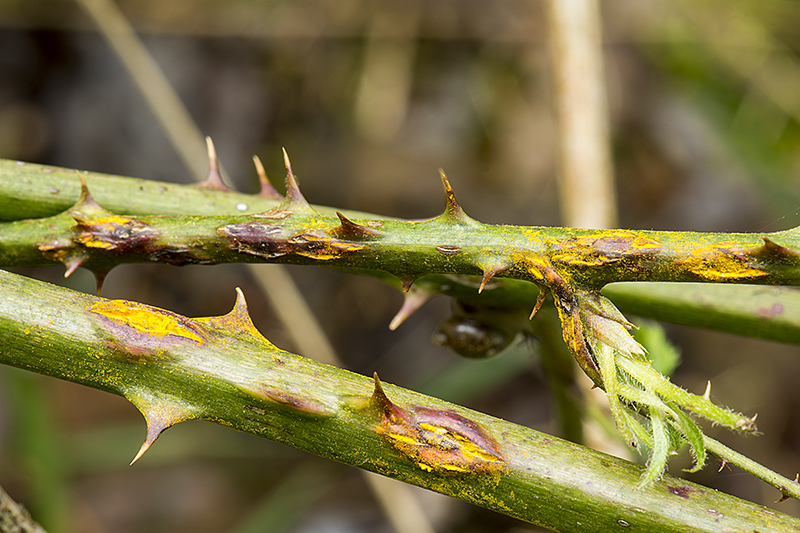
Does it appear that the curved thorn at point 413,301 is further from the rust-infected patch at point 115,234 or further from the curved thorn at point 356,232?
the rust-infected patch at point 115,234

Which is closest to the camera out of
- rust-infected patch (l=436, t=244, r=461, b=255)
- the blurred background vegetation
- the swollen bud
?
rust-infected patch (l=436, t=244, r=461, b=255)

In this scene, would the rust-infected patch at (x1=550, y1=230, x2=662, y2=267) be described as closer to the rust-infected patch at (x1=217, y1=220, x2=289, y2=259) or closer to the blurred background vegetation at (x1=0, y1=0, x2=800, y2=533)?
the rust-infected patch at (x1=217, y1=220, x2=289, y2=259)

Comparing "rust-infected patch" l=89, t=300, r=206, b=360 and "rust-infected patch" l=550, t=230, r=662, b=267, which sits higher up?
"rust-infected patch" l=550, t=230, r=662, b=267

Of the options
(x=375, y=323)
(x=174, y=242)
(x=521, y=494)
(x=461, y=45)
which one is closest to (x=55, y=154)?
(x=375, y=323)

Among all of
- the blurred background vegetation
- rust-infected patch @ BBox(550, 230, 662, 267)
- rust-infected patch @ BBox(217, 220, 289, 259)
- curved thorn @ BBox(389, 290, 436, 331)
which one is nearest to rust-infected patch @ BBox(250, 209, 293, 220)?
rust-infected patch @ BBox(217, 220, 289, 259)

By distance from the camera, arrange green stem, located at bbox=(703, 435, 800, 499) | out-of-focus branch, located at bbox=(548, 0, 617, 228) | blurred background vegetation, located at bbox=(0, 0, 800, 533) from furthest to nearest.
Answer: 1. blurred background vegetation, located at bbox=(0, 0, 800, 533)
2. out-of-focus branch, located at bbox=(548, 0, 617, 228)
3. green stem, located at bbox=(703, 435, 800, 499)

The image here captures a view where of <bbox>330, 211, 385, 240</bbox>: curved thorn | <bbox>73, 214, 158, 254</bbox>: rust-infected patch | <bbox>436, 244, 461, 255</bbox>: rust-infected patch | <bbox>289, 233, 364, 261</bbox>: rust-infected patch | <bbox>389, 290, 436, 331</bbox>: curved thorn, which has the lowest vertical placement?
<bbox>73, 214, 158, 254</bbox>: rust-infected patch
